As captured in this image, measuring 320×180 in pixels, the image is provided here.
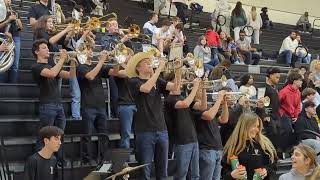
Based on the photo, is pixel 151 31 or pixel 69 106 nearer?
pixel 69 106

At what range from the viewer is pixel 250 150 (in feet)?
19.6

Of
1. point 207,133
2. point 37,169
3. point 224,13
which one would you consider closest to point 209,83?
point 207,133

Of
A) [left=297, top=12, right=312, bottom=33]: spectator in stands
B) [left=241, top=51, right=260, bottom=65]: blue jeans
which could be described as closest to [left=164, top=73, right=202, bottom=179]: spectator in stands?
[left=241, top=51, right=260, bottom=65]: blue jeans

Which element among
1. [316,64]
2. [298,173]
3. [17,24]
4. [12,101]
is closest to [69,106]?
[12,101]

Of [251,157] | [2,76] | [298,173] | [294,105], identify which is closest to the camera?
[298,173]

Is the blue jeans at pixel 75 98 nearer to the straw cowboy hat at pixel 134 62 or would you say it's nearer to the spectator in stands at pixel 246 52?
the straw cowboy hat at pixel 134 62

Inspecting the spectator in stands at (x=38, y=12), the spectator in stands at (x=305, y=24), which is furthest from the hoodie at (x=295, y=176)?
the spectator in stands at (x=305, y=24)

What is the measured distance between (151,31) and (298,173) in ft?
27.4

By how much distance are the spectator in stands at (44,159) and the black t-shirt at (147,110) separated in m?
1.34

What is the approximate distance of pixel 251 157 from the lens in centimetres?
593

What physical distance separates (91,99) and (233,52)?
8.44m

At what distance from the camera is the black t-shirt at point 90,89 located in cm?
782

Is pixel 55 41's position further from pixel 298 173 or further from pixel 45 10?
pixel 298 173

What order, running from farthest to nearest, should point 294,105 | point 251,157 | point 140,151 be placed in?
1. point 294,105
2. point 140,151
3. point 251,157
